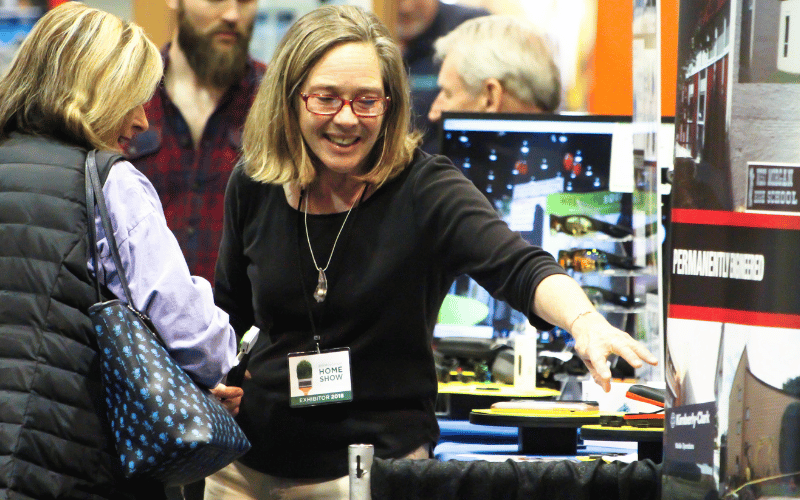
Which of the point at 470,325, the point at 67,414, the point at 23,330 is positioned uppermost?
the point at 23,330

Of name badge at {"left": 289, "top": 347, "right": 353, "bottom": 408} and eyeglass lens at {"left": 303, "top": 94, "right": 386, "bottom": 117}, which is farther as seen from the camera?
eyeglass lens at {"left": 303, "top": 94, "right": 386, "bottom": 117}

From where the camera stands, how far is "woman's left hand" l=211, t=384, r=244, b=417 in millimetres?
1821

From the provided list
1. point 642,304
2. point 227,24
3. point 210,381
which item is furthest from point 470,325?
point 227,24

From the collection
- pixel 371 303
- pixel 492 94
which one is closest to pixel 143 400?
pixel 371 303

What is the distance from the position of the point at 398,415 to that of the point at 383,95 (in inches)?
25.0

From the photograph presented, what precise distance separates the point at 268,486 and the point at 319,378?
258 mm

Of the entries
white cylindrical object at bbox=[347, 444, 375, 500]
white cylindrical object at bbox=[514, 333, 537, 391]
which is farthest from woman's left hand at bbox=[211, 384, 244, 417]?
white cylindrical object at bbox=[514, 333, 537, 391]

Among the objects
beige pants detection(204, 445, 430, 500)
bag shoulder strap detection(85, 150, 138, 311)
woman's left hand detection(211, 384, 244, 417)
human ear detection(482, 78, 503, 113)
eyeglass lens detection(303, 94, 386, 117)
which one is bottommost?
beige pants detection(204, 445, 430, 500)

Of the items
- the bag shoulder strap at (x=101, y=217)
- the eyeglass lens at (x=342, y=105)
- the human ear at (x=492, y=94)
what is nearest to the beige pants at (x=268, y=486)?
the bag shoulder strap at (x=101, y=217)

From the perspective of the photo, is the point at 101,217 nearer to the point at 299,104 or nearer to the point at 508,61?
the point at 299,104

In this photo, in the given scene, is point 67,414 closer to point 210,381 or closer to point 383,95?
point 210,381

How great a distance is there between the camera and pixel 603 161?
3004 millimetres

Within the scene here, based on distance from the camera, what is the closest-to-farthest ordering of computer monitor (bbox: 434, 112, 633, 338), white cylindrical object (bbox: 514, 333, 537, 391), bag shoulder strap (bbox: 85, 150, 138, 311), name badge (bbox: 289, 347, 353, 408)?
1. bag shoulder strap (bbox: 85, 150, 138, 311)
2. name badge (bbox: 289, 347, 353, 408)
3. white cylindrical object (bbox: 514, 333, 537, 391)
4. computer monitor (bbox: 434, 112, 633, 338)

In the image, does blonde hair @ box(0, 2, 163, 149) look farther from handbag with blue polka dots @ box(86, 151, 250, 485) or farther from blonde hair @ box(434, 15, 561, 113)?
blonde hair @ box(434, 15, 561, 113)
